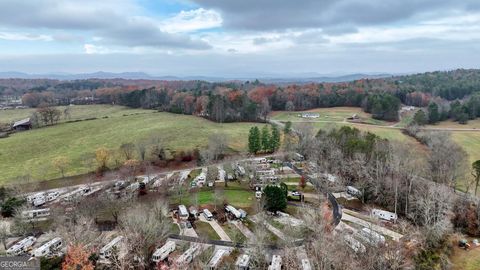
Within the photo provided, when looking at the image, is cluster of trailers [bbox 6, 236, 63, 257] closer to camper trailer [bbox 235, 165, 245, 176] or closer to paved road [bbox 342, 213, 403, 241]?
camper trailer [bbox 235, 165, 245, 176]

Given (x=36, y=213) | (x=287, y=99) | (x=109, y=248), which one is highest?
(x=287, y=99)

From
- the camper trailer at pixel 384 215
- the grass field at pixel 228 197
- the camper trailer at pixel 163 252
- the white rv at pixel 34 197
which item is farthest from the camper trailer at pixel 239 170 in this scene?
the white rv at pixel 34 197

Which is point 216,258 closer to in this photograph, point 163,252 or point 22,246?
point 163,252

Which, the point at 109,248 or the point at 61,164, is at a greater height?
the point at 61,164

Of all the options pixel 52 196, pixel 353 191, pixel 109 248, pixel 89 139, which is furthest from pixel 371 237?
pixel 89 139

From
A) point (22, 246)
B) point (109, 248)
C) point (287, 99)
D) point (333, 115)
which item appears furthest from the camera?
point (287, 99)

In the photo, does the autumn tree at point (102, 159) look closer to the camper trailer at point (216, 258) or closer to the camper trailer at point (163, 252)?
the camper trailer at point (163, 252)
